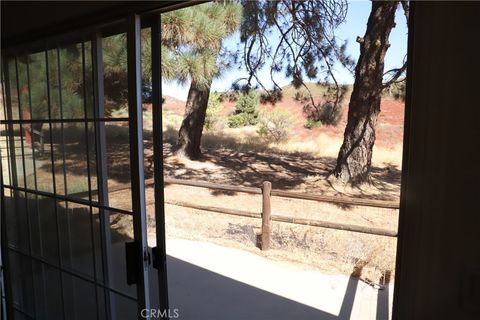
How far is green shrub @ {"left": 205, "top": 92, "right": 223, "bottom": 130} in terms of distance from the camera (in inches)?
293

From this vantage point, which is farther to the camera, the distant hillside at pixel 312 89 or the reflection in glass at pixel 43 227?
the distant hillside at pixel 312 89

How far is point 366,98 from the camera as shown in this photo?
18.3ft

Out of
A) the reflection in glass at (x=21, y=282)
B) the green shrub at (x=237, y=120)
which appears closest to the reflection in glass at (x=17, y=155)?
the reflection in glass at (x=21, y=282)

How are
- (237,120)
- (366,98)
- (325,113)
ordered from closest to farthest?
(366,98), (325,113), (237,120)

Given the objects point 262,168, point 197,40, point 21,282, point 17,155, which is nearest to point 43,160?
point 17,155

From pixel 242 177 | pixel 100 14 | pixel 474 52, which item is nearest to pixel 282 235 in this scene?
pixel 242 177

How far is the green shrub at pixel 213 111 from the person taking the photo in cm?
743

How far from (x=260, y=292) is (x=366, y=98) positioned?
3.59 m

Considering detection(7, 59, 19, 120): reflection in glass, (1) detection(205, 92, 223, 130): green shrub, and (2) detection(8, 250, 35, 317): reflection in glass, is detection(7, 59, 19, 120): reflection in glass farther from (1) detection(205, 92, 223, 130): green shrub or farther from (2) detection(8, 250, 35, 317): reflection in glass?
(1) detection(205, 92, 223, 130): green shrub

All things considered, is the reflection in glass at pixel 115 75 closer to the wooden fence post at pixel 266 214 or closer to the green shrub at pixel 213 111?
the wooden fence post at pixel 266 214

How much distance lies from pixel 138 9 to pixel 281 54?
16.9 ft

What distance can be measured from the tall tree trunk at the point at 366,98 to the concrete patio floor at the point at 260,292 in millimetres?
2611

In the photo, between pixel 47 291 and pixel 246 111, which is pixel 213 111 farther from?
pixel 47 291

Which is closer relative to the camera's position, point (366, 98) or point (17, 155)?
point (17, 155)
